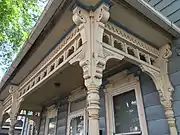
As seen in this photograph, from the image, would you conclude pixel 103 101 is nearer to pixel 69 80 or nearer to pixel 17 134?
pixel 69 80

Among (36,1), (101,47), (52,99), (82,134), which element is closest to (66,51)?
(101,47)

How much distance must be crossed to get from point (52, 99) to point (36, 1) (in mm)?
3896

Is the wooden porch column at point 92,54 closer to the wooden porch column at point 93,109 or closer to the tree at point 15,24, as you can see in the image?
the wooden porch column at point 93,109

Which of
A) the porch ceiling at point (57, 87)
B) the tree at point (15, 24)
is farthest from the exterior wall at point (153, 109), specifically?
the tree at point (15, 24)

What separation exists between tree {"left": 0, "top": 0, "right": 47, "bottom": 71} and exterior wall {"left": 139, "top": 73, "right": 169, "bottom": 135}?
4.30 m

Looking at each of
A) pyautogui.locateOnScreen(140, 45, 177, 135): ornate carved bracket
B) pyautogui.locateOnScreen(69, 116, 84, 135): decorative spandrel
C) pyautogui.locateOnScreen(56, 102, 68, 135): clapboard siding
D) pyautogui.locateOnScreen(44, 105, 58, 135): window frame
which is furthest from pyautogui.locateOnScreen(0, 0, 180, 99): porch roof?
pyautogui.locateOnScreen(44, 105, 58, 135): window frame

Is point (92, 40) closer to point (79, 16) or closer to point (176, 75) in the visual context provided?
point (79, 16)

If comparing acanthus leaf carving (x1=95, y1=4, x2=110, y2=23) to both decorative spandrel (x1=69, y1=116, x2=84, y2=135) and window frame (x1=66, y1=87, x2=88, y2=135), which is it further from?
decorative spandrel (x1=69, y1=116, x2=84, y2=135)

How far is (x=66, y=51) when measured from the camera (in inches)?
82.4

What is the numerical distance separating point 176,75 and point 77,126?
2.44 meters

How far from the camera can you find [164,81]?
2.30 meters

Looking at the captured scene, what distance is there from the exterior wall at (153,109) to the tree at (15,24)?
4.30m

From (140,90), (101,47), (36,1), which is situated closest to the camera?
(101,47)

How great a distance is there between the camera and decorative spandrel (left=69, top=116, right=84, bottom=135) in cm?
368
